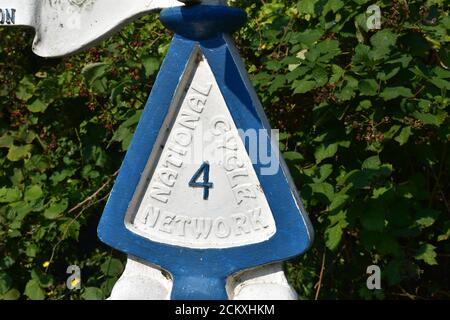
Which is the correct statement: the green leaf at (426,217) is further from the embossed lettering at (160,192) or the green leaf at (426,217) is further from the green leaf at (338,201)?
the embossed lettering at (160,192)

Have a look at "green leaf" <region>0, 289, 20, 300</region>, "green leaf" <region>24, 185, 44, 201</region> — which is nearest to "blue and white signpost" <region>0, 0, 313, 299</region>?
"green leaf" <region>24, 185, 44, 201</region>

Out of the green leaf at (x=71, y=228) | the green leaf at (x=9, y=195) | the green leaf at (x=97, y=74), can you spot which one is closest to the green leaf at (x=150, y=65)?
the green leaf at (x=97, y=74)

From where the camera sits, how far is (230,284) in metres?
2.21

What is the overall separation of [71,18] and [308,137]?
3.63 feet

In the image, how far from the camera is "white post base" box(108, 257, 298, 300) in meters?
2.18

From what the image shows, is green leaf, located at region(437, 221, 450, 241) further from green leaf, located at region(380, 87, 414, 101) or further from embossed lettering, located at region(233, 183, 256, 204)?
embossed lettering, located at region(233, 183, 256, 204)

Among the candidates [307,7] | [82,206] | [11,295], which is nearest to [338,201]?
[307,7]

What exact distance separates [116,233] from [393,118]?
1.04 metres

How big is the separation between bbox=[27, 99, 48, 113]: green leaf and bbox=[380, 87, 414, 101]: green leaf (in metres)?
1.47

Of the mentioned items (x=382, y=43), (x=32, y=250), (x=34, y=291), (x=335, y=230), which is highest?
(x=382, y=43)

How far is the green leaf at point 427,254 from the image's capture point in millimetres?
2953

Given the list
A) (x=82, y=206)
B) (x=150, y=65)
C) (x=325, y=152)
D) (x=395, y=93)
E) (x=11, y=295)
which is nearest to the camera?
(x=395, y=93)

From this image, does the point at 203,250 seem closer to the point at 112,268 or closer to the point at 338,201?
the point at 338,201
